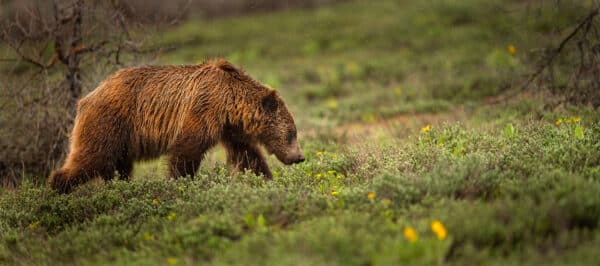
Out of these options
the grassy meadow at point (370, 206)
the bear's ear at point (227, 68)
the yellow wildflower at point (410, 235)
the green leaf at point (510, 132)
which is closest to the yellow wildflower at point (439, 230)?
the grassy meadow at point (370, 206)

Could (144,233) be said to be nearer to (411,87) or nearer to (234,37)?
(411,87)

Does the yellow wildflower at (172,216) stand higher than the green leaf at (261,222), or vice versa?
the green leaf at (261,222)

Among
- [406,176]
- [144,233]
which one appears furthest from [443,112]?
[144,233]

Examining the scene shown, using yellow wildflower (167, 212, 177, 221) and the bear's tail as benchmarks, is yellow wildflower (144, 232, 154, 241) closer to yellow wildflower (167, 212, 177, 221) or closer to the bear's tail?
yellow wildflower (167, 212, 177, 221)

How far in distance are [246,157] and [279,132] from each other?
584 millimetres

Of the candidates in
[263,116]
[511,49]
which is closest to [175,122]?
[263,116]

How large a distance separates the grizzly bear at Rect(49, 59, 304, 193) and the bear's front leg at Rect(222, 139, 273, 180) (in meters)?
0.01

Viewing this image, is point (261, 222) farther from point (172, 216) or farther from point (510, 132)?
point (510, 132)

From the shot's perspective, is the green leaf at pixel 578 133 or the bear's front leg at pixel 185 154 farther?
the bear's front leg at pixel 185 154

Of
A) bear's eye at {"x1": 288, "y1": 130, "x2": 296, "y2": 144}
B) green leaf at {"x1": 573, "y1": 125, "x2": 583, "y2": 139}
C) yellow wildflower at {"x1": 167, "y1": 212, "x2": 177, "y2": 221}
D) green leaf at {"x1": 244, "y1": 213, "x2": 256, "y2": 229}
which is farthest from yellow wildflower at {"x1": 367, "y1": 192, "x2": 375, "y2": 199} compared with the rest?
green leaf at {"x1": 573, "y1": 125, "x2": 583, "y2": 139}

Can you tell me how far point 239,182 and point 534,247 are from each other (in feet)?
10.8

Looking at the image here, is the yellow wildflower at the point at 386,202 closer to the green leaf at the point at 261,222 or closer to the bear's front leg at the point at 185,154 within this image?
the green leaf at the point at 261,222

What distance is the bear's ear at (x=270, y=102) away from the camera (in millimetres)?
7452

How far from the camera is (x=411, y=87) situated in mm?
14359
